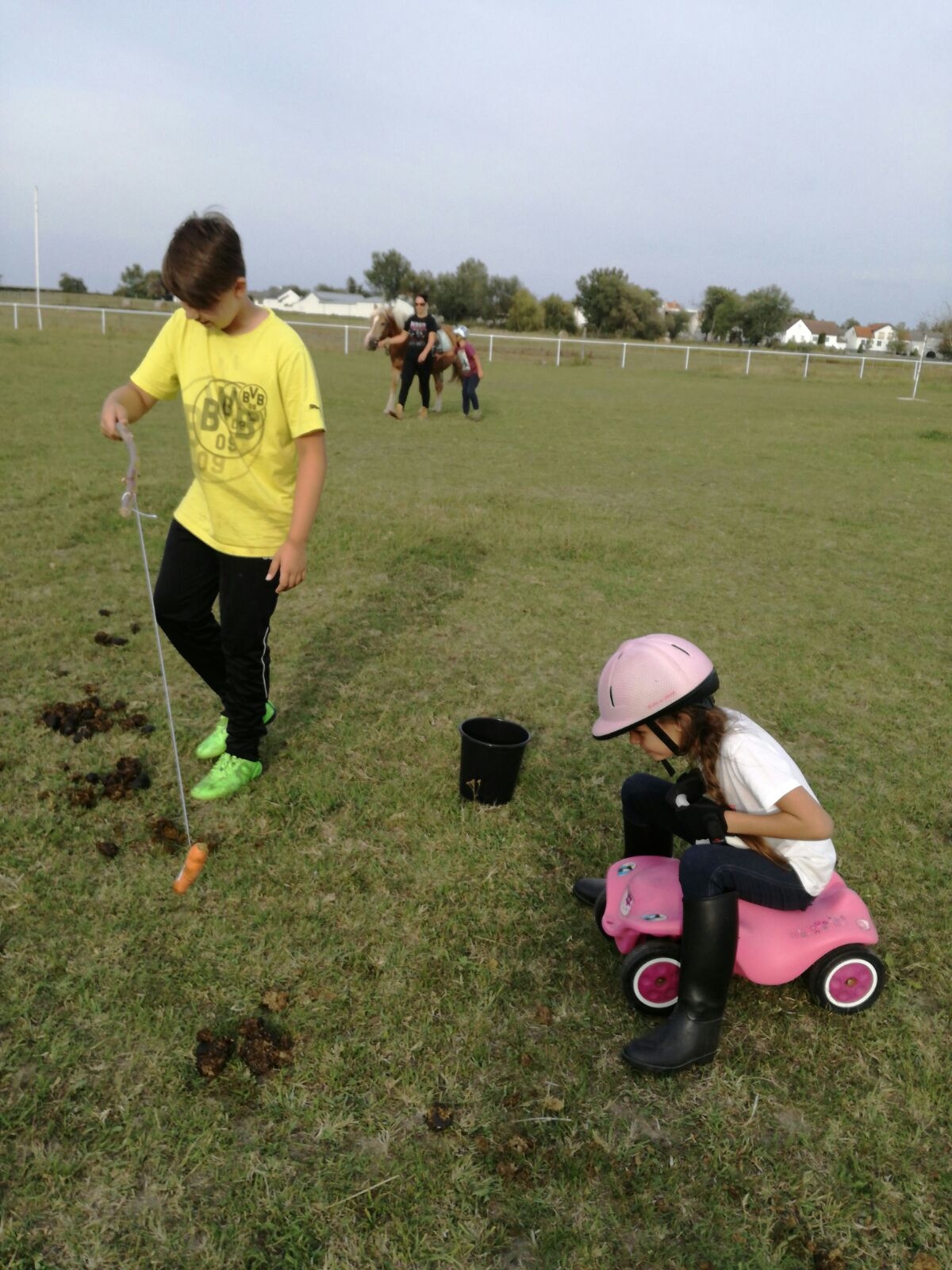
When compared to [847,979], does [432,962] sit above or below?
below

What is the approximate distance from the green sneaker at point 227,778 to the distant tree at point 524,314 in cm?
7297

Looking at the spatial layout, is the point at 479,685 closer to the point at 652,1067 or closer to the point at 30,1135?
the point at 652,1067

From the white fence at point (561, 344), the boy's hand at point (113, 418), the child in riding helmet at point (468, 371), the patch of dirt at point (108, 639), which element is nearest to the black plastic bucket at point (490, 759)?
the boy's hand at point (113, 418)

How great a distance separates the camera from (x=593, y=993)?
9.21ft

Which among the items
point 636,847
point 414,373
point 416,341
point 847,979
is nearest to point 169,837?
point 636,847

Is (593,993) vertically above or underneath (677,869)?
underneath

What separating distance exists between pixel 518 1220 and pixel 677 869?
1083 millimetres

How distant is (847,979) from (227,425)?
108 inches

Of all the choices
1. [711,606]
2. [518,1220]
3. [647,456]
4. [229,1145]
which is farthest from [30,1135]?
[647,456]

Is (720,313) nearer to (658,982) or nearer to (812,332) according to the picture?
(812,332)

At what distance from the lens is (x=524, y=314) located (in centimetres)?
7562

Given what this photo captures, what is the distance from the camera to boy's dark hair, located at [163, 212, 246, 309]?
9.34 feet

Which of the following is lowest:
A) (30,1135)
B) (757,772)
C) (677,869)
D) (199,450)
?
(30,1135)

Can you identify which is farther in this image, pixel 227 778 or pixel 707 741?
pixel 227 778
